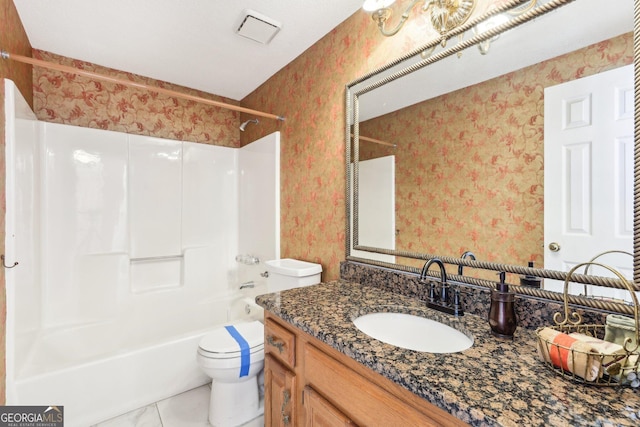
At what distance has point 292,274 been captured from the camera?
5.61ft

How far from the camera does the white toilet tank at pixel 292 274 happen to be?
1709 millimetres

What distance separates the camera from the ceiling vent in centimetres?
165

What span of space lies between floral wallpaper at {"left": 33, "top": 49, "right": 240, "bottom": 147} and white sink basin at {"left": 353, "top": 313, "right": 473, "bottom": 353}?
8.13ft

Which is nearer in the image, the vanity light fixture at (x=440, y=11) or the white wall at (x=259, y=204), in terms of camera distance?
the vanity light fixture at (x=440, y=11)

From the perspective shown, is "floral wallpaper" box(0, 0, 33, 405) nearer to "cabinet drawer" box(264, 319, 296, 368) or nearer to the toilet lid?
the toilet lid

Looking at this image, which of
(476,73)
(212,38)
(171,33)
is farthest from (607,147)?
(171,33)

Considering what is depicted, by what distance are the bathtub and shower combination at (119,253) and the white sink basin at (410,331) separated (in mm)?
1352

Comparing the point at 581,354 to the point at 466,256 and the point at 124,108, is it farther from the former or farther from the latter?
the point at 124,108

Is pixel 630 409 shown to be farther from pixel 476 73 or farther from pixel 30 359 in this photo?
pixel 30 359

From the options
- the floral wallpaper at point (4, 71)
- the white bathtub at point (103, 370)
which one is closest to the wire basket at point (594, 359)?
the white bathtub at point (103, 370)

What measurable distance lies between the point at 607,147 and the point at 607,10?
41 cm

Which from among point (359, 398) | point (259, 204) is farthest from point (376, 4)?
point (259, 204)

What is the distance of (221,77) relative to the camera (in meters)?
2.44

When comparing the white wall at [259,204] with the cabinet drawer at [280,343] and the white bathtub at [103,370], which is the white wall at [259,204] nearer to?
the white bathtub at [103,370]
